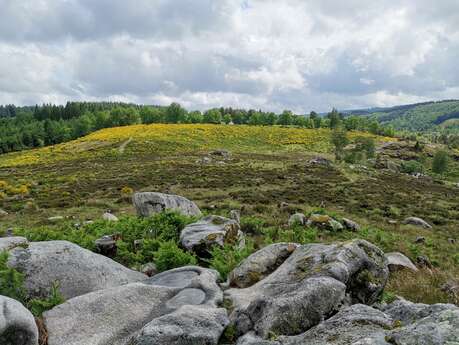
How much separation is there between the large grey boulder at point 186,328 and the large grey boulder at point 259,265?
209cm

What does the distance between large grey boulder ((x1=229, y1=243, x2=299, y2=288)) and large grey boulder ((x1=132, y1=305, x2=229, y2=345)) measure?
209cm

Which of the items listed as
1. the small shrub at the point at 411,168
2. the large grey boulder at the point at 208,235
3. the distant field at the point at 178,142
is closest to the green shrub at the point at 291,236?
the large grey boulder at the point at 208,235

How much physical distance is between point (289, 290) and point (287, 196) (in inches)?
1039

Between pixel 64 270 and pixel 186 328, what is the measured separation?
4.34m

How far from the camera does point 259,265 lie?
354 inches

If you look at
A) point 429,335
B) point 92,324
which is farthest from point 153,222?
point 429,335

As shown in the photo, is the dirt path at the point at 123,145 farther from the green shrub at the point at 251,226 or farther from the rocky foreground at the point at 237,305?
the rocky foreground at the point at 237,305

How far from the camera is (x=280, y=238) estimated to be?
52.5ft

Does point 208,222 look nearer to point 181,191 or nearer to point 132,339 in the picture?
point 132,339

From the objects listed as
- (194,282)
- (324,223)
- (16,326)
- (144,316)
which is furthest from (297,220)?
(16,326)

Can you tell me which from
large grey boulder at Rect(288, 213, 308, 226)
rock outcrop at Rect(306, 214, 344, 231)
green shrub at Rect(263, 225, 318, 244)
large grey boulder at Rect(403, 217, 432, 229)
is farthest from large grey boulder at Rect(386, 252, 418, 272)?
large grey boulder at Rect(403, 217, 432, 229)

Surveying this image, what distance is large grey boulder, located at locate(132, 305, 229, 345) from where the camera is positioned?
18.7 feet

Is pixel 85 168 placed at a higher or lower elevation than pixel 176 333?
lower

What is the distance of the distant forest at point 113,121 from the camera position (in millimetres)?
122500
